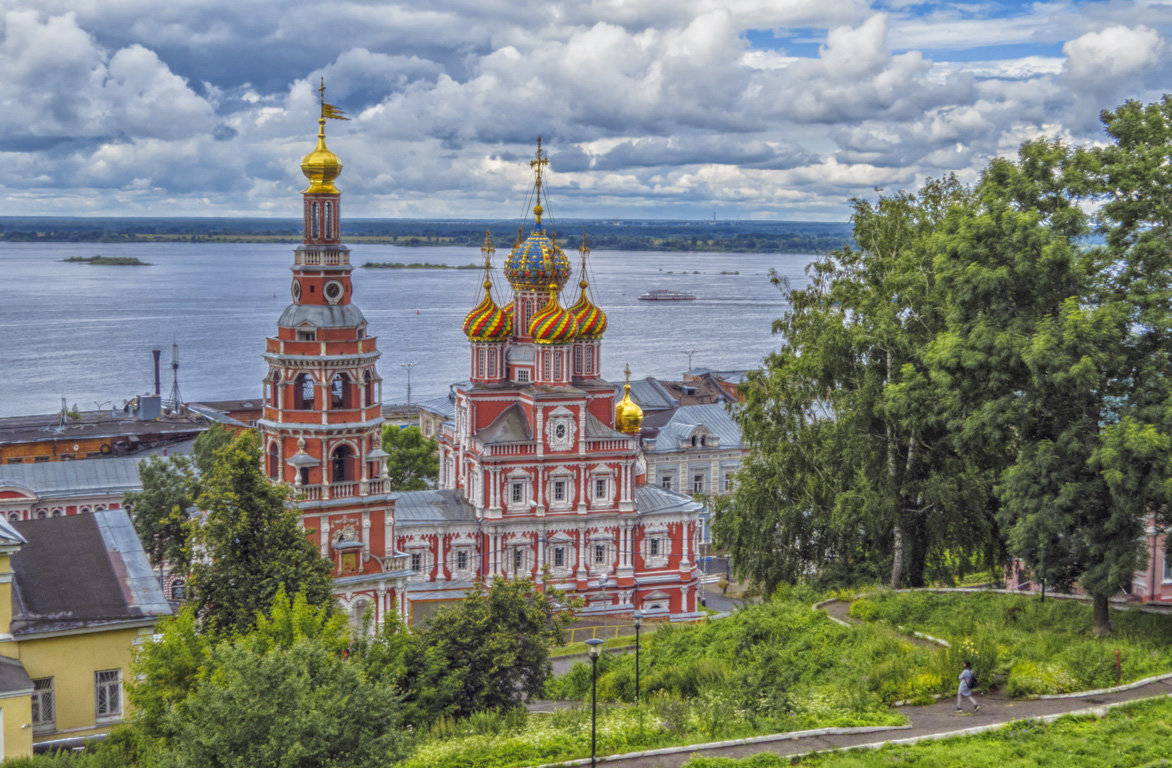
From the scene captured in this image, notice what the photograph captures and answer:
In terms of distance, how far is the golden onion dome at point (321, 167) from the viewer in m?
30.8

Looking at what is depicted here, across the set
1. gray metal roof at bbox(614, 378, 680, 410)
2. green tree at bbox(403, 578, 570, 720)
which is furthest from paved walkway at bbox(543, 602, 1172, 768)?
gray metal roof at bbox(614, 378, 680, 410)

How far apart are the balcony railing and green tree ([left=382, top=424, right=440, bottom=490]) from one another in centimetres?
1716

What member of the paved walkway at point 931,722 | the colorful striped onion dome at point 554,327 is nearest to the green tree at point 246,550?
the paved walkway at point 931,722

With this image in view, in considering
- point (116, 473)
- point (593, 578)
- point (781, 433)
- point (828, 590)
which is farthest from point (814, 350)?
point (116, 473)

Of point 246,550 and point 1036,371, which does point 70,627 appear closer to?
point 246,550

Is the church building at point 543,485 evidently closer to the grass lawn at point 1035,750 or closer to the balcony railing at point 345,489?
the balcony railing at point 345,489

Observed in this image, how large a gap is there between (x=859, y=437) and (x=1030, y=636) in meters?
7.63

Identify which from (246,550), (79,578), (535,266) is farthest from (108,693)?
(535,266)

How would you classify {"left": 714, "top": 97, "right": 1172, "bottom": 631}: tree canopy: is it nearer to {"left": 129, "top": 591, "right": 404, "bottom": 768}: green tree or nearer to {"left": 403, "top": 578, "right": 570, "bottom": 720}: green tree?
{"left": 403, "top": 578, "right": 570, "bottom": 720}: green tree

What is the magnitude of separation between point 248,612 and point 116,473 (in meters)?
24.8

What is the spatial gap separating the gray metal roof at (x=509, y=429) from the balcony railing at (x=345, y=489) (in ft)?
23.9

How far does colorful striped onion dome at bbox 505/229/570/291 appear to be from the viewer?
4103cm

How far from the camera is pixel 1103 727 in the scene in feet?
52.3

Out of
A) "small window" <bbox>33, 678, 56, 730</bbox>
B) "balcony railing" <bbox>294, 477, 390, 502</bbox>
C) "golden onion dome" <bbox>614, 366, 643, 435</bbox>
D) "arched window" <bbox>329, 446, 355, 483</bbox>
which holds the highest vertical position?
"golden onion dome" <bbox>614, 366, 643, 435</bbox>
